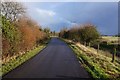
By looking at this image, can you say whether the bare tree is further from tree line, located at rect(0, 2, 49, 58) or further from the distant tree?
the distant tree

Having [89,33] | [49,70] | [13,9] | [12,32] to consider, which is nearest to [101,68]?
[49,70]

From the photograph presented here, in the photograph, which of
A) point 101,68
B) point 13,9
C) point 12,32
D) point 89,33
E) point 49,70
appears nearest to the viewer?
point 49,70

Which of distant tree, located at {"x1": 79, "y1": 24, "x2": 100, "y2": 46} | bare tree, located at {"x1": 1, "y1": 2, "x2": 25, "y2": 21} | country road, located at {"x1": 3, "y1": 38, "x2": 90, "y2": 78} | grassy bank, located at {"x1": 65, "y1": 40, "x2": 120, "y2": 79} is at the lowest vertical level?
grassy bank, located at {"x1": 65, "y1": 40, "x2": 120, "y2": 79}

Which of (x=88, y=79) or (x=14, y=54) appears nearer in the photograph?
(x=88, y=79)

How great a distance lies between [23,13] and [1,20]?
18.5 meters

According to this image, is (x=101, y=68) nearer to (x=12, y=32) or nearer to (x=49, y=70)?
(x=49, y=70)

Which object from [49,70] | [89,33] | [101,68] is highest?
[89,33]

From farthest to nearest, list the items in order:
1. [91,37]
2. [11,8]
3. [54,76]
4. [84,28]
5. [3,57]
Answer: [84,28], [91,37], [11,8], [3,57], [54,76]

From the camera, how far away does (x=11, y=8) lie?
134 feet

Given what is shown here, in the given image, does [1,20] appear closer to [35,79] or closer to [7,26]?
[7,26]

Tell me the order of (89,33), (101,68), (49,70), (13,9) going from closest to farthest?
1. (49,70)
2. (101,68)
3. (13,9)
4. (89,33)

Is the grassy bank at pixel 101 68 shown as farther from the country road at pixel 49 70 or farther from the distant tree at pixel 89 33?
the distant tree at pixel 89 33

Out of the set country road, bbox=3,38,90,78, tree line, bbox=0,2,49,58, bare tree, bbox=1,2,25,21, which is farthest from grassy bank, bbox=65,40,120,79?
bare tree, bbox=1,2,25,21

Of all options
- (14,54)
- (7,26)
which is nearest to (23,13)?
(14,54)
